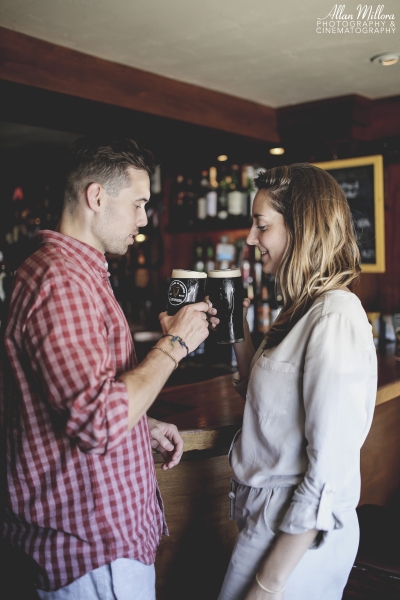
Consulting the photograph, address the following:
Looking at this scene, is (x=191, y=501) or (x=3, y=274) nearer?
(x=191, y=501)

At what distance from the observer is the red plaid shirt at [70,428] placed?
1.09 meters

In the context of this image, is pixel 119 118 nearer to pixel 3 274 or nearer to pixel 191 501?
pixel 3 274

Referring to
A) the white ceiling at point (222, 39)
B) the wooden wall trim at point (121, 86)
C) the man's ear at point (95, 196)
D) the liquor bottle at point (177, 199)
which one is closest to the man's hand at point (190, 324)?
the man's ear at point (95, 196)

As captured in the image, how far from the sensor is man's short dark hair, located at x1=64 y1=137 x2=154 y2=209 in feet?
4.42

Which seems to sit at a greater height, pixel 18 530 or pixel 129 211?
pixel 129 211

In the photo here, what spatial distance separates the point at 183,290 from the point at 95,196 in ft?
1.14

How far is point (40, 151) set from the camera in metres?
6.14

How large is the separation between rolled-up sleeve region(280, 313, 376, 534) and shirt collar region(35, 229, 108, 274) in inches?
20.9

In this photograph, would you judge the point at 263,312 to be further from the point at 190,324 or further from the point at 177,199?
the point at 190,324

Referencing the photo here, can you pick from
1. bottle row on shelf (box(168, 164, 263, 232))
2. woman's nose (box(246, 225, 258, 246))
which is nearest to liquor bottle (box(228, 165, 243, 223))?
bottle row on shelf (box(168, 164, 263, 232))

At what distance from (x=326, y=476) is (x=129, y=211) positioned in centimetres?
76

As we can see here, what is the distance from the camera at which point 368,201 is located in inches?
177

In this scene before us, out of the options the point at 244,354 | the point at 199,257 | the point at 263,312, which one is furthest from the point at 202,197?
the point at 244,354

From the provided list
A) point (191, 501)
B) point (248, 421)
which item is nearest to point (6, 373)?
point (248, 421)
